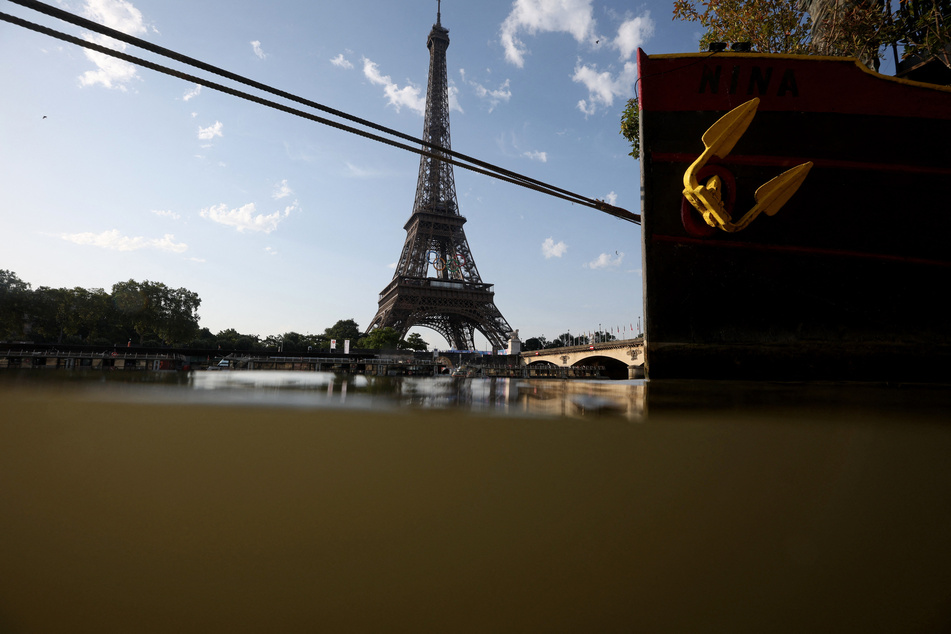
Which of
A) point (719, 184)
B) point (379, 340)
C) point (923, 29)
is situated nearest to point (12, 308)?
point (379, 340)

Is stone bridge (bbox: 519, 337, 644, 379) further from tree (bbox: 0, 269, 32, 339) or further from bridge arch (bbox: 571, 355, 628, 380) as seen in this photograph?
tree (bbox: 0, 269, 32, 339)

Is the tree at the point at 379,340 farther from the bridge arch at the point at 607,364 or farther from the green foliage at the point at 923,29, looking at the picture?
the green foliage at the point at 923,29

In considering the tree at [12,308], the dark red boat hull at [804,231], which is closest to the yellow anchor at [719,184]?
the dark red boat hull at [804,231]

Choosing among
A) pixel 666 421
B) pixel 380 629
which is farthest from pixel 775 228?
pixel 380 629

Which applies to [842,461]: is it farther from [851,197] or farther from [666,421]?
[851,197]

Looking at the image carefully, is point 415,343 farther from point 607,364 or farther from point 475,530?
point 475,530

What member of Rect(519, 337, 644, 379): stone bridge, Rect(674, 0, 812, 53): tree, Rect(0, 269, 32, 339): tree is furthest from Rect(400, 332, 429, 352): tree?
Rect(674, 0, 812, 53): tree
